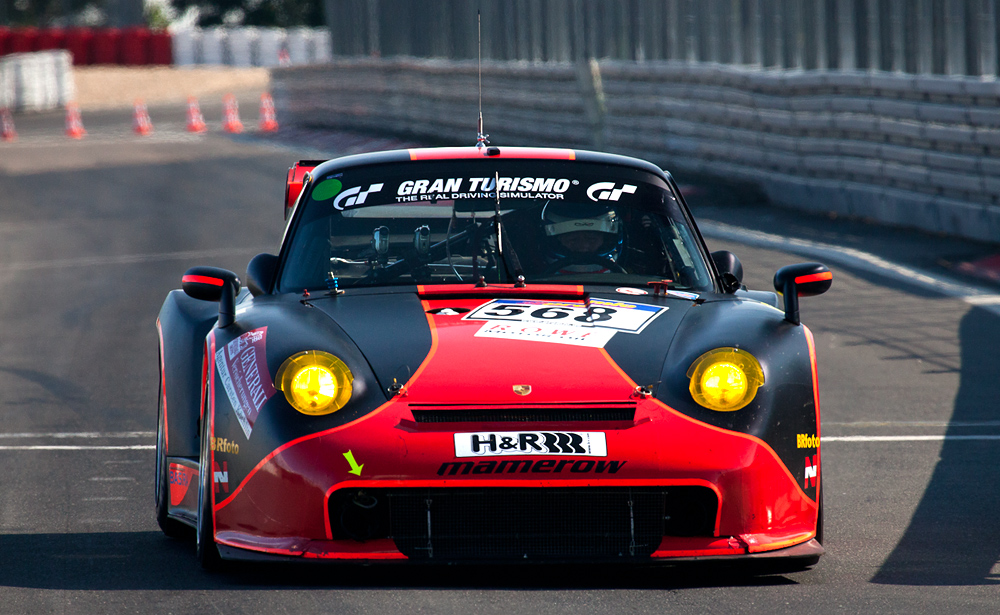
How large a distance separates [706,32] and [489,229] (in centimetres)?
1832

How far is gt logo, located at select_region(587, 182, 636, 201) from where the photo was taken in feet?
19.0

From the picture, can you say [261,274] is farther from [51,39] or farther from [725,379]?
[51,39]

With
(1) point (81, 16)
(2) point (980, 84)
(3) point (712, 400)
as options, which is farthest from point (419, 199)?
(1) point (81, 16)

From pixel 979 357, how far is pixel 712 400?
5205 mm

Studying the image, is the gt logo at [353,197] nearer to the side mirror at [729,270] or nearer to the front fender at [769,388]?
the side mirror at [729,270]

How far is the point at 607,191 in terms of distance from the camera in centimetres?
581

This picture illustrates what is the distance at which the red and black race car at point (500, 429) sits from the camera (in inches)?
172

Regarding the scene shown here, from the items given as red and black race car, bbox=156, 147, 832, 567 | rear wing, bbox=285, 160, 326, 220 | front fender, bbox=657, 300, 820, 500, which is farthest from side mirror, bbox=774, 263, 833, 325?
rear wing, bbox=285, 160, 326, 220

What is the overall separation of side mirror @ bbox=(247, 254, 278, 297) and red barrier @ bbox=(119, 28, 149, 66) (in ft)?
220

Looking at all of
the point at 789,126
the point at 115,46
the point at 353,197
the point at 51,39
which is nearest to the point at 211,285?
Answer: the point at 353,197

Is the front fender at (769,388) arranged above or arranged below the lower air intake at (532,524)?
above

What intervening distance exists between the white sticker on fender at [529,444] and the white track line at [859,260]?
Answer: 281 inches

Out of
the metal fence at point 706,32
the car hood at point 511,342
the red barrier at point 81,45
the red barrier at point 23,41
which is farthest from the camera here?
the red barrier at point 81,45

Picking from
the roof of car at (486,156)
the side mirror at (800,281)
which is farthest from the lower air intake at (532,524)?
the roof of car at (486,156)
